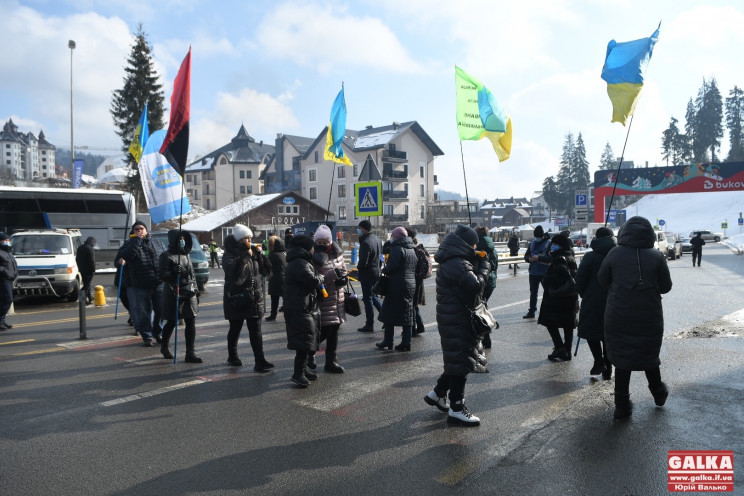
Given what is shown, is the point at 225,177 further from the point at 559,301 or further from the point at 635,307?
the point at 635,307

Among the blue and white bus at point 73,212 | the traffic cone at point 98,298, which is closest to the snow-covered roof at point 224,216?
the blue and white bus at point 73,212

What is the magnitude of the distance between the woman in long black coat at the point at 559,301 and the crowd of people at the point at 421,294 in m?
0.01

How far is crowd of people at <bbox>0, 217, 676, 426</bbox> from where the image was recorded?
5.04m

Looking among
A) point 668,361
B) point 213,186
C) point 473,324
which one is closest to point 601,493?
point 473,324

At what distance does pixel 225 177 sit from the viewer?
9325cm

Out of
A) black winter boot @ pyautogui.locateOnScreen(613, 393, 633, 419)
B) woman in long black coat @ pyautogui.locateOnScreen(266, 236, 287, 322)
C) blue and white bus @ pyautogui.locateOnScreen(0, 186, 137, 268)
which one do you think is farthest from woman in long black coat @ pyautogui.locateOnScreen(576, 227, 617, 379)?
blue and white bus @ pyautogui.locateOnScreen(0, 186, 137, 268)

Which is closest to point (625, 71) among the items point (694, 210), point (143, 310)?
point (143, 310)

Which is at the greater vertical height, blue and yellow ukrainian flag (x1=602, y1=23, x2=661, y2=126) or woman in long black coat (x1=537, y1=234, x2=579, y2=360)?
blue and yellow ukrainian flag (x1=602, y1=23, x2=661, y2=126)

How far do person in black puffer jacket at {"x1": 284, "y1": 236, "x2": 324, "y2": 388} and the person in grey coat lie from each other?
3.10m

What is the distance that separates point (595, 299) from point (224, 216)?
164ft

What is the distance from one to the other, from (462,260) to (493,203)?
169 meters

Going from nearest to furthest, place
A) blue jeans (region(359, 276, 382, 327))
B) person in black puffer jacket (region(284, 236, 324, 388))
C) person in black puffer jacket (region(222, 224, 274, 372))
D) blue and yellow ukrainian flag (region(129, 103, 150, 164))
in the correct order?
person in black puffer jacket (region(284, 236, 324, 388))
person in black puffer jacket (region(222, 224, 274, 372))
blue jeans (region(359, 276, 382, 327))
blue and yellow ukrainian flag (region(129, 103, 150, 164))

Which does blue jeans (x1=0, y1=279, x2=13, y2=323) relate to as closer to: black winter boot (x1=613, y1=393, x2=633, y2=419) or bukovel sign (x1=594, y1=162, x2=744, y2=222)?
black winter boot (x1=613, y1=393, x2=633, y2=419)

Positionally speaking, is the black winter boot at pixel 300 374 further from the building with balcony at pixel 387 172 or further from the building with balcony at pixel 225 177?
the building with balcony at pixel 225 177
